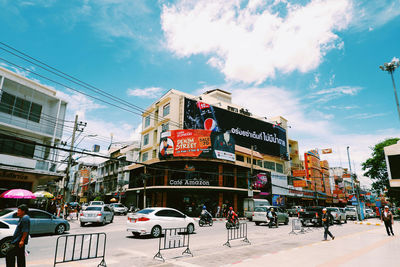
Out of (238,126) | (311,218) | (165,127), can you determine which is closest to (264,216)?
(311,218)

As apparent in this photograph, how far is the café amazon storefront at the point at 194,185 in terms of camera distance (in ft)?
101

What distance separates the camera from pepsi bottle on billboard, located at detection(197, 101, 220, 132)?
128 ft

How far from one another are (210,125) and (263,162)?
43.4 feet

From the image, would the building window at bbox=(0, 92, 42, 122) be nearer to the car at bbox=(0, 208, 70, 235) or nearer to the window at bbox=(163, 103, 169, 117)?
the car at bbox=(0, 208, 70, 235)

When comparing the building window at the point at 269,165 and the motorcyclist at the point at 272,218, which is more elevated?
the building window at the point at 269,165

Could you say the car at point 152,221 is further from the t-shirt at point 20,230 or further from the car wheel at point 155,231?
the t-shirt at point 20,230

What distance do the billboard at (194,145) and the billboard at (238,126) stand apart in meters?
2.01

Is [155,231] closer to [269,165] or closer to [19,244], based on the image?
[19,244]

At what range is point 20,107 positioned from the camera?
23047 millimetres

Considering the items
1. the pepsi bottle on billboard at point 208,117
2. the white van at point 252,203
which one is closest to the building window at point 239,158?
the pepsi bottle on billboard at point 208,117

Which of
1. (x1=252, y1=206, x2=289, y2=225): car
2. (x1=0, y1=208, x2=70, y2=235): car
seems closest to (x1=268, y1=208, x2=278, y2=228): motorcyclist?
(x1=252, y1=206, x2=289, y2=225): car

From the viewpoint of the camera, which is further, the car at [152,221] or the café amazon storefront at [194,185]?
the café amazon storefront at [194,185]

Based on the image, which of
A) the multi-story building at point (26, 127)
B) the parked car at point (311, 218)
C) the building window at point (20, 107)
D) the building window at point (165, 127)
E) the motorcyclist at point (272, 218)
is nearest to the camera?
the motorcyclist at point (272, 218)

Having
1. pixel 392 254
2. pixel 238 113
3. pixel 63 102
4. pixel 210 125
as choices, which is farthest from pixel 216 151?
pixel 392 254
